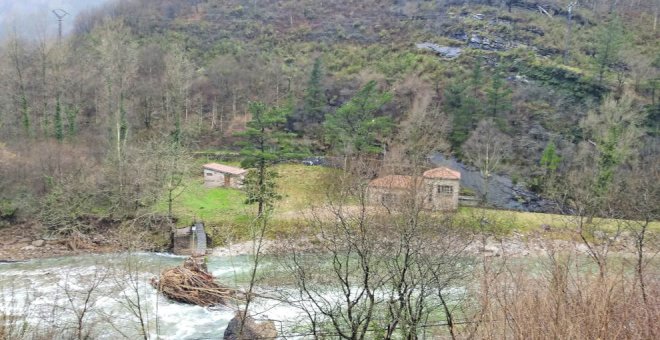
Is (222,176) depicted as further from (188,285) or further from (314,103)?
(188,285)

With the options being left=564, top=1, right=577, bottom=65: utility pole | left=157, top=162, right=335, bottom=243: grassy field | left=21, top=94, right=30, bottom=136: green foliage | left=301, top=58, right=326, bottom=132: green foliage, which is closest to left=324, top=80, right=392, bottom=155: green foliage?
left=157, top=162, right=335, bottom=243: grassy field

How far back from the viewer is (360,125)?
33031mm

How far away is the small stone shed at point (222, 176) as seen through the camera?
34281mm

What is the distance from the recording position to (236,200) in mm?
30844

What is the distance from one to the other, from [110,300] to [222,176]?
18.6 meters

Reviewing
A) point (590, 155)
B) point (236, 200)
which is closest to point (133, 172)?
point (236, 200)

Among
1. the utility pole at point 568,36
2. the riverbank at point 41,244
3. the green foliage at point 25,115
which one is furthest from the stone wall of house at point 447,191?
the utility pole at point 568,36

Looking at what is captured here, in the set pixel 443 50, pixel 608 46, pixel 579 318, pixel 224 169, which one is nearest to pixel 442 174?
pixel 224 169

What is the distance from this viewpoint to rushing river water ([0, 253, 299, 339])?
44.2ft

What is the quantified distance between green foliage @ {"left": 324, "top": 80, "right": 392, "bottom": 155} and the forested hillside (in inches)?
5.4

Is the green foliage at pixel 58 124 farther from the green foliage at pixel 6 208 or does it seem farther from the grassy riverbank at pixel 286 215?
the grassy riverbank at pixel 286 215

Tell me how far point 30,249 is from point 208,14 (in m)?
55.7

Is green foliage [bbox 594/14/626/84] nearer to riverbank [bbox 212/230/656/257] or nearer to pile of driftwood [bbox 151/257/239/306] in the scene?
riverbank [bbox 212/230/656/257]

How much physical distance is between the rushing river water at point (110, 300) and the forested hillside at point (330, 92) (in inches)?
215
